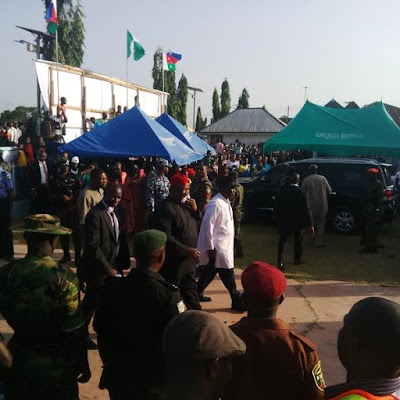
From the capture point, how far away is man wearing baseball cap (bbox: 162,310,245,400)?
4.92ft

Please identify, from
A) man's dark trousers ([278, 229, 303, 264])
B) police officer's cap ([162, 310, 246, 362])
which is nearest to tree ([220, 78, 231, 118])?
man's dark trousers ([278, 229, 303, 264])

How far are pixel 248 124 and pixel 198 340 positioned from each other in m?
51.2

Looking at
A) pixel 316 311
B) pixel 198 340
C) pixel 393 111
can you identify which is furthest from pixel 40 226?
pixel 393 111

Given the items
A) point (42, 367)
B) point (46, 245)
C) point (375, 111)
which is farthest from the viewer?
point (375, 111)

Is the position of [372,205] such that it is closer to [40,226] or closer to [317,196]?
[317,196]

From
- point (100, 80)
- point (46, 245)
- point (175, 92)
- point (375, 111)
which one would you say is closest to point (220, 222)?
point (46, 245)

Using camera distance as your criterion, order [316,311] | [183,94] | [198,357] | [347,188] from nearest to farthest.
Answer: [198,357] < [316,311] < [347,188] < [183,94]

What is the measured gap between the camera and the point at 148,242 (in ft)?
9.23

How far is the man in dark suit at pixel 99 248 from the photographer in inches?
165

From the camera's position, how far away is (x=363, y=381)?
5.13 ft

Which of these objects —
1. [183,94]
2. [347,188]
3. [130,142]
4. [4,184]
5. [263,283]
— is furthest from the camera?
[183,94]

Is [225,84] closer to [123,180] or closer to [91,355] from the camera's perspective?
[123,180]

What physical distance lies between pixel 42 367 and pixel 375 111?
1285 cm

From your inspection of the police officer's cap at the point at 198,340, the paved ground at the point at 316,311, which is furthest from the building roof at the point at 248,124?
the police officer's cap at the point at 198,340
